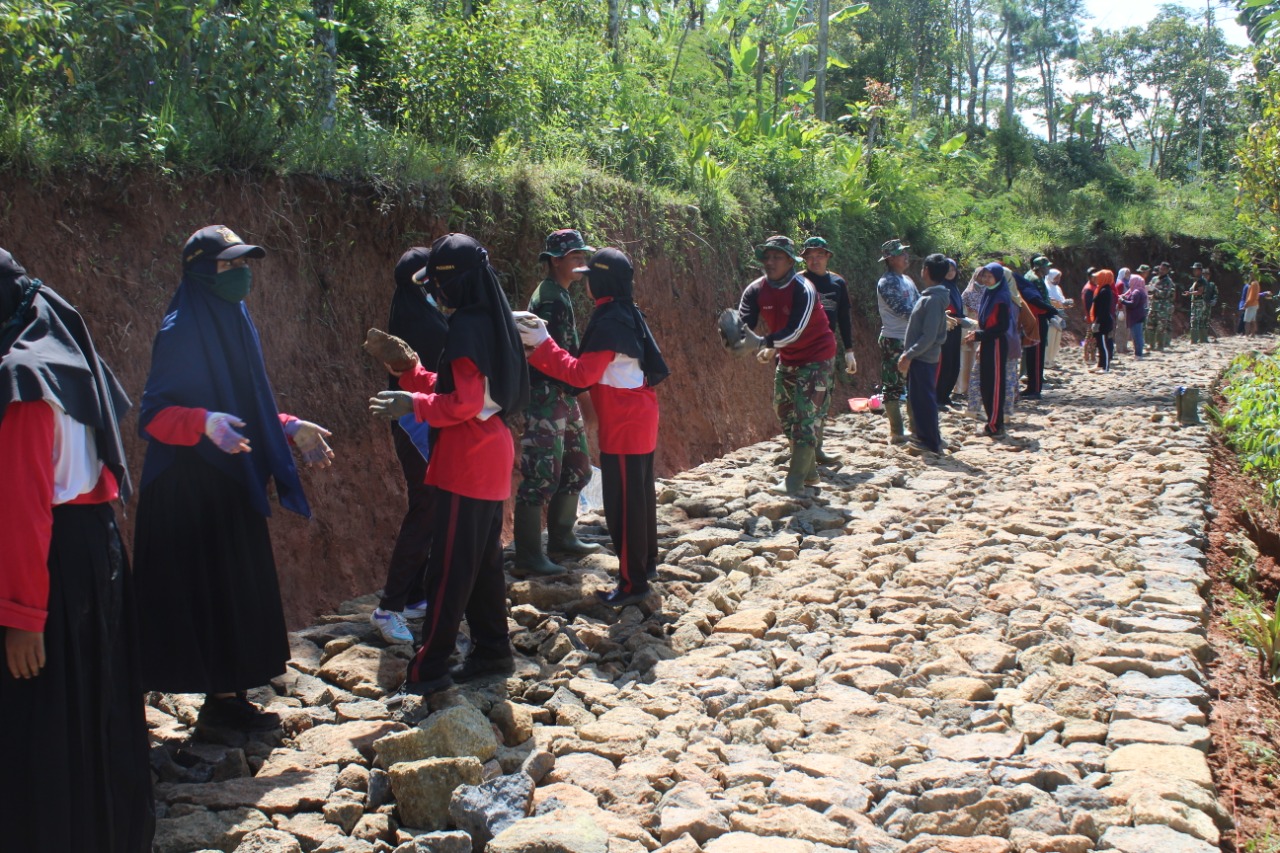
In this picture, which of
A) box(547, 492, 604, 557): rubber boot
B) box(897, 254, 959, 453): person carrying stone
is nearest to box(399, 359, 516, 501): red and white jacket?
box(547, 492, 604, 557): rubber boot

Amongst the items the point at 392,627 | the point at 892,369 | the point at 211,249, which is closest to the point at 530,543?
the point at 392,627

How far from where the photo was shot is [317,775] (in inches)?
153

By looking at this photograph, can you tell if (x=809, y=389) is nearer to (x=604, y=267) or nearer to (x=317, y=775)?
(x=604, y=267)

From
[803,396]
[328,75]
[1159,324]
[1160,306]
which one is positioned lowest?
[803,396]

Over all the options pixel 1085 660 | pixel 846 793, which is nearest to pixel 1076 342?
pixel 1085 660

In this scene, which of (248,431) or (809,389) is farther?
(809,389)

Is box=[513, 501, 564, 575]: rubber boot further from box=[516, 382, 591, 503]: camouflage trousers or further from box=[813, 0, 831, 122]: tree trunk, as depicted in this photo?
box=[813, 0, 831, 122]: tree trunk

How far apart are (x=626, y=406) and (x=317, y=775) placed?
2529mm

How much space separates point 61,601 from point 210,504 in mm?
1025

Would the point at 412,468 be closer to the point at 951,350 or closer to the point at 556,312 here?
the point at 556,312

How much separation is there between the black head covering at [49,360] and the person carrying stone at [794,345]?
18.8 feet

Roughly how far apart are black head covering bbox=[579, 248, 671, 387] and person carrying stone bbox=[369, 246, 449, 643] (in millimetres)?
779

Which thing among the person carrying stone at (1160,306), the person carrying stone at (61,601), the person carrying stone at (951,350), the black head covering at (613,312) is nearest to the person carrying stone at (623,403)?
the black head covering at (613,312)

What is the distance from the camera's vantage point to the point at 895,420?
435 inches
